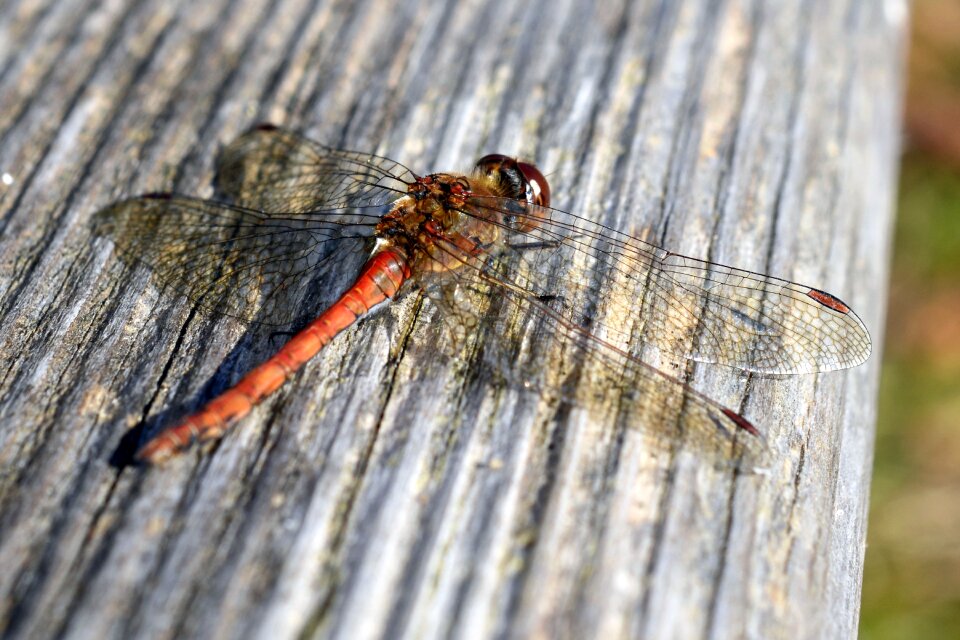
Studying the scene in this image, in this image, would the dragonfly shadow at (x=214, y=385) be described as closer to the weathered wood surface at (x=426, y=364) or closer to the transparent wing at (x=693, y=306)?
the weathered wood surface at (x=426, y=364)

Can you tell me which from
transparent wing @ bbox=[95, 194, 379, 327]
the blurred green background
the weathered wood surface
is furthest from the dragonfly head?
the blurred green background

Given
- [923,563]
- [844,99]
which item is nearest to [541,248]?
[844,99]

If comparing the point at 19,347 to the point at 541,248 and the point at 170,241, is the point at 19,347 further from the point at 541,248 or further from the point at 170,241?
the point at 541,248

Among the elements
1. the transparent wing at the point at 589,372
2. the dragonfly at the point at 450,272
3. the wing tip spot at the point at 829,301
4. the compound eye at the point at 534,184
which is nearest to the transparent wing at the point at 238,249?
the dragonfly at the point at 450,272

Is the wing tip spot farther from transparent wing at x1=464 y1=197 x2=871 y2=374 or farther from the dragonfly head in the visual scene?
the dragonfly head

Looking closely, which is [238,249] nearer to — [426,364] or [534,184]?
[426,364]

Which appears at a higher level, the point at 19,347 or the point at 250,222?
the point at 250,222
